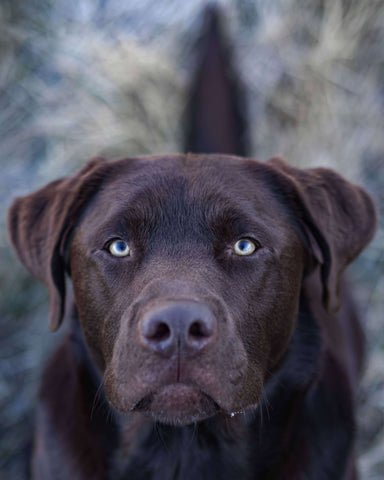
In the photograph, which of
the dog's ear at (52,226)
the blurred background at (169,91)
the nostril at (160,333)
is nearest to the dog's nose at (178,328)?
the nostril at (160,333)

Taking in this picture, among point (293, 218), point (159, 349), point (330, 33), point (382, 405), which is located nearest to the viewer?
point (159, 349)

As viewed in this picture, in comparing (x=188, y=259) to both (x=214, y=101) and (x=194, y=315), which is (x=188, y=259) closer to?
(x=194, y=315)

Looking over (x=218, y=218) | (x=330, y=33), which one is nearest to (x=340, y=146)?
(x=330, y=33)

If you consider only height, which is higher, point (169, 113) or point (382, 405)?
point (169, 113)

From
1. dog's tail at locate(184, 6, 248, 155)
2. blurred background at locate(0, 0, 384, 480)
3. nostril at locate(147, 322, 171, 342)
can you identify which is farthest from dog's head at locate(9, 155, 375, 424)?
dog's tail at locate(184, 6, 248, 155)

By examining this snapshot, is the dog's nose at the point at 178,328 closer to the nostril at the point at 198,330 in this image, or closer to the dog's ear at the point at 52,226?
the nostril at the point at 198,330

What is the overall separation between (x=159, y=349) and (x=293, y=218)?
84 cm

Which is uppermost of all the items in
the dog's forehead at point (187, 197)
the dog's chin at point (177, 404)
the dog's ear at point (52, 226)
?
the dog's forehead at point (187, 197)

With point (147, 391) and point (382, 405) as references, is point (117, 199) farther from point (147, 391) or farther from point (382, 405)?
point (382, 405)

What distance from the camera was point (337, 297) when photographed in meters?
2.24

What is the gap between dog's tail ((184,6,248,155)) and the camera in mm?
4075

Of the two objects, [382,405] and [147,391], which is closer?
[147,391]

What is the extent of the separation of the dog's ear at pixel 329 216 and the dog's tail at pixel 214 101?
1962 millimetres

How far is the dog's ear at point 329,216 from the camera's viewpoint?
211cm
